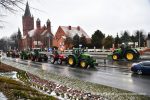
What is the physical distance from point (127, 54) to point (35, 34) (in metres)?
120

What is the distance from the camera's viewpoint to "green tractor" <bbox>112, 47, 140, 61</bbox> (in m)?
41.7

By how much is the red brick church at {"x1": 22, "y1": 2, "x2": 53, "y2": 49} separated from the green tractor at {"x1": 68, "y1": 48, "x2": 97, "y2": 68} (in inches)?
4194

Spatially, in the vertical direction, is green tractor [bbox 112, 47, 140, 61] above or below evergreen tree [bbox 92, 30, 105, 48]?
below

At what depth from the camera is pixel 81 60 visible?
37.4 meters

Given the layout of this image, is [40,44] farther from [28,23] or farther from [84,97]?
[84,97]

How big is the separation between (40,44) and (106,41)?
57.7 meters

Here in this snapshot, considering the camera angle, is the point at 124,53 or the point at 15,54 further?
the point at 15,54

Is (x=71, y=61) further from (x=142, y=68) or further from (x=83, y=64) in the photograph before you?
(x=142, y=68)

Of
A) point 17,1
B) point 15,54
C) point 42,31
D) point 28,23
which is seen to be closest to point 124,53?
point 17,1

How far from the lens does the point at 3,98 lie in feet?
→ 33.1

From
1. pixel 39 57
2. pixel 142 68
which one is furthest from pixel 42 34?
pixel 142 68

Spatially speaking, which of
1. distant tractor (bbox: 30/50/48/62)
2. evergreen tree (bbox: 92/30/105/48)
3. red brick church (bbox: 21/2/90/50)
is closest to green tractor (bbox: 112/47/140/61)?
distant tractor (bbox: 30/50/48/62)

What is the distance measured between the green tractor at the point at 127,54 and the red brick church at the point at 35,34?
101881 mm

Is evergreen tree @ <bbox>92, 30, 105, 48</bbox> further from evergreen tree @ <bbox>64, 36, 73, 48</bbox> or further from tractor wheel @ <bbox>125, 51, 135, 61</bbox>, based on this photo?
tractor wheel @ <bbox>125, 51, 135, 61</bbox>
